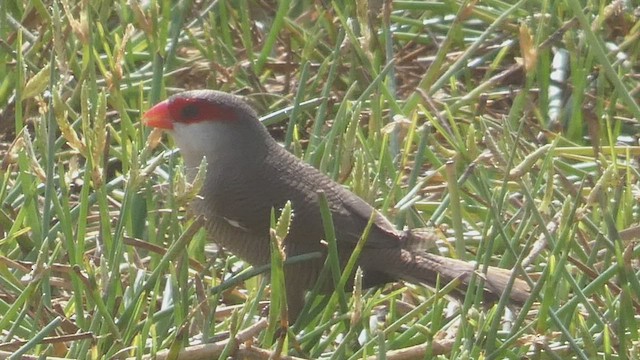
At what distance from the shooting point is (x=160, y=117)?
355 cm

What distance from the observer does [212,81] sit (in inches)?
177

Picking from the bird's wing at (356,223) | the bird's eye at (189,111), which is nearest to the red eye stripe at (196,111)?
the bird's eye at (189,111)

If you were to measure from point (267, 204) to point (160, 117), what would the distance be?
1.15 feet

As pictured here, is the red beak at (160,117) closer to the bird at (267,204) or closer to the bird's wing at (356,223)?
the bird at (267,204)

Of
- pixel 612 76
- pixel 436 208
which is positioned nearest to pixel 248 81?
pixel 436 208

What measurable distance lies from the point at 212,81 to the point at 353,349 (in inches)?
66.0

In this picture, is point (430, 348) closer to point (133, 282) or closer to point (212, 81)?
point (133, 282)

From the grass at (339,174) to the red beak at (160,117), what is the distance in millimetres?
40

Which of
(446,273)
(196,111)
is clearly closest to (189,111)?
(196,111)

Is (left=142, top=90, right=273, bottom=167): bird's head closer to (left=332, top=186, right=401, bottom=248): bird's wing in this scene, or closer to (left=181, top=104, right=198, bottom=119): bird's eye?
(left=181, top=104, right=198, bottom=119): bird's eye

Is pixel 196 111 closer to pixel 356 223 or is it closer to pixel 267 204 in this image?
pixel 267 204

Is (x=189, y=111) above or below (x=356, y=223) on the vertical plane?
above

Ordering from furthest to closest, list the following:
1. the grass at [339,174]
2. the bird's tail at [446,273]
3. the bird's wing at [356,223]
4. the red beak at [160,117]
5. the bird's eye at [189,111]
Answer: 1. the bird's eye at [189,111]
2. the red beak at [160,117]
3. the bird's wing at [356,223]
4. the bird's tail at [446,273]
5. the grass at [339,174]

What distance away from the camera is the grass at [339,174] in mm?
2611
